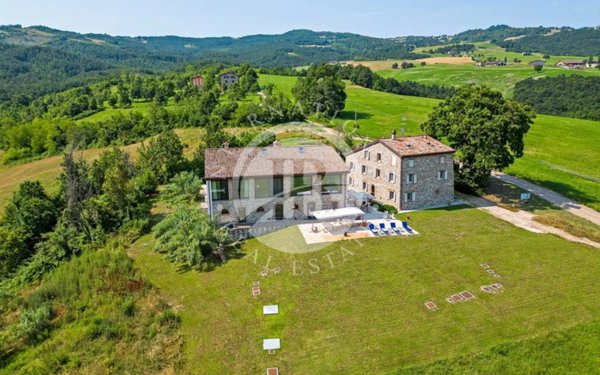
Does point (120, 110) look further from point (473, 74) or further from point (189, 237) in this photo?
point (473, 74)

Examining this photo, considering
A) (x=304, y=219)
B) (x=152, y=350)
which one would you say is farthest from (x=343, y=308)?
(x=304, y=219)

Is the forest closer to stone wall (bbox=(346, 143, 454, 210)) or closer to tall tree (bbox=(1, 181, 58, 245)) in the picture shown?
stone wall (bbox=(346, 143, 454, 210))

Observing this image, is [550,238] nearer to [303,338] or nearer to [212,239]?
[303,338]

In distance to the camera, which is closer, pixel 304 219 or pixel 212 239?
pixel 212 239

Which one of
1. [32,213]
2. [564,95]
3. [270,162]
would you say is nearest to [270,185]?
[270,162]

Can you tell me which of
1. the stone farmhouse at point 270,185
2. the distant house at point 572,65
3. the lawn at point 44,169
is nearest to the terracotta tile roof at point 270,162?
the stone farmhouse at point 270,185

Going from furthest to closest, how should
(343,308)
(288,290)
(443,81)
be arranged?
(443,81) → (288,290) → (343,308)
